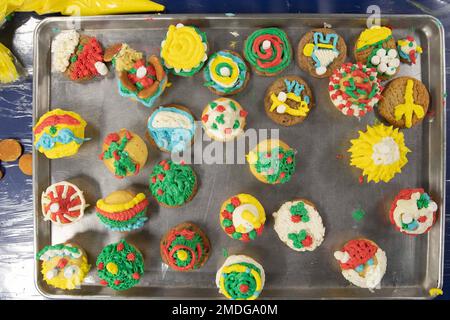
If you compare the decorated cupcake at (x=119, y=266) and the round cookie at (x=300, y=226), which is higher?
the round cookie at (x=300, y=226)

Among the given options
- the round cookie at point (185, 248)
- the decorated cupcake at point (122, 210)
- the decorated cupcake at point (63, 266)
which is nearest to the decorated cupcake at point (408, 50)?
the round cookie at point (185, 248)

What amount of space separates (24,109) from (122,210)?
106cm

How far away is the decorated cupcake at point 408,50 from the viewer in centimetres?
253

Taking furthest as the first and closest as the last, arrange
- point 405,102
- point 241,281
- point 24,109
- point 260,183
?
point 24,109 → point 260,183 → point 405,102 → point 241,281

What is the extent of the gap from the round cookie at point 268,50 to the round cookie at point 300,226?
0.90m

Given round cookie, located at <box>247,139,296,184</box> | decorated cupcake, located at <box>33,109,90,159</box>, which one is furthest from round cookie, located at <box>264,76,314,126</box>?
decorated cupcake, located at <box>33,109,90,159</box>

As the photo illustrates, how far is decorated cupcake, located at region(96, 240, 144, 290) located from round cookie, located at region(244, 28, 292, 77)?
1.45 meters

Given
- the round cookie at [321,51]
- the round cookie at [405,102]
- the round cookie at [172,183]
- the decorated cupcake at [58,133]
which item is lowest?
the round cookie at [172,183]

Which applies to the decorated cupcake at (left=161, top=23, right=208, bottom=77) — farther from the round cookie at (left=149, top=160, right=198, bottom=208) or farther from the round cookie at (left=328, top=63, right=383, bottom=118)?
the round cookie at (left=328, top=63, right=383, bottom=118)

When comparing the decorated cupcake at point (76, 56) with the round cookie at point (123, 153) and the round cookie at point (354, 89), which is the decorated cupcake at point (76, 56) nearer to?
the round cookie at point (123, 153)

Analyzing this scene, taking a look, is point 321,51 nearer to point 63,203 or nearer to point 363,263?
point 363,263

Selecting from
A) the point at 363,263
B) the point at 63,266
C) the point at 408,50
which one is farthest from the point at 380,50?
the point at 63,266

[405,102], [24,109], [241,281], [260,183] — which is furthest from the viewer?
[24,109]

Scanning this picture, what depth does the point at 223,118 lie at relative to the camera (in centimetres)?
244
